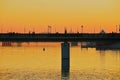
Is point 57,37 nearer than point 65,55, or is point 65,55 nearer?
point 57,37

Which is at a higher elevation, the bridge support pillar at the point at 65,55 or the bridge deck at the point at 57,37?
the bridge deck at the point at 57,37

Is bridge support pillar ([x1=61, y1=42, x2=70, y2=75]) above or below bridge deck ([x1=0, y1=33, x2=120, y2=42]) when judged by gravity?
below

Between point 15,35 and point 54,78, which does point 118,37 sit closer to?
point 15,35

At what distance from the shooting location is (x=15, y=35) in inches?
6211

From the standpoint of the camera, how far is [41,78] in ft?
385

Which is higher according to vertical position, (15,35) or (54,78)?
(15,35)

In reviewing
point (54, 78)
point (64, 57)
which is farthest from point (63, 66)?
point (54, 78)

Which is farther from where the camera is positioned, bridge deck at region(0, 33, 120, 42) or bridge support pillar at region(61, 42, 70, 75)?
bridge support pillar at region(61, 42, 70, 75)

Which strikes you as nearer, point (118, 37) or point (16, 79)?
point (16, 79)

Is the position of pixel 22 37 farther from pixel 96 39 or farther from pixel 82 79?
pixel 82 79

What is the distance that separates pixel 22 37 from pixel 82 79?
4673 cm

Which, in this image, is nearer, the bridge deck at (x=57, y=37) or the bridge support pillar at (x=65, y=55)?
the bridge deck at (x=57, y=37)

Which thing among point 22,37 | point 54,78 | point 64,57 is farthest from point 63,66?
point 54,78

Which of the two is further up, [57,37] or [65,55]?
[57,37]
